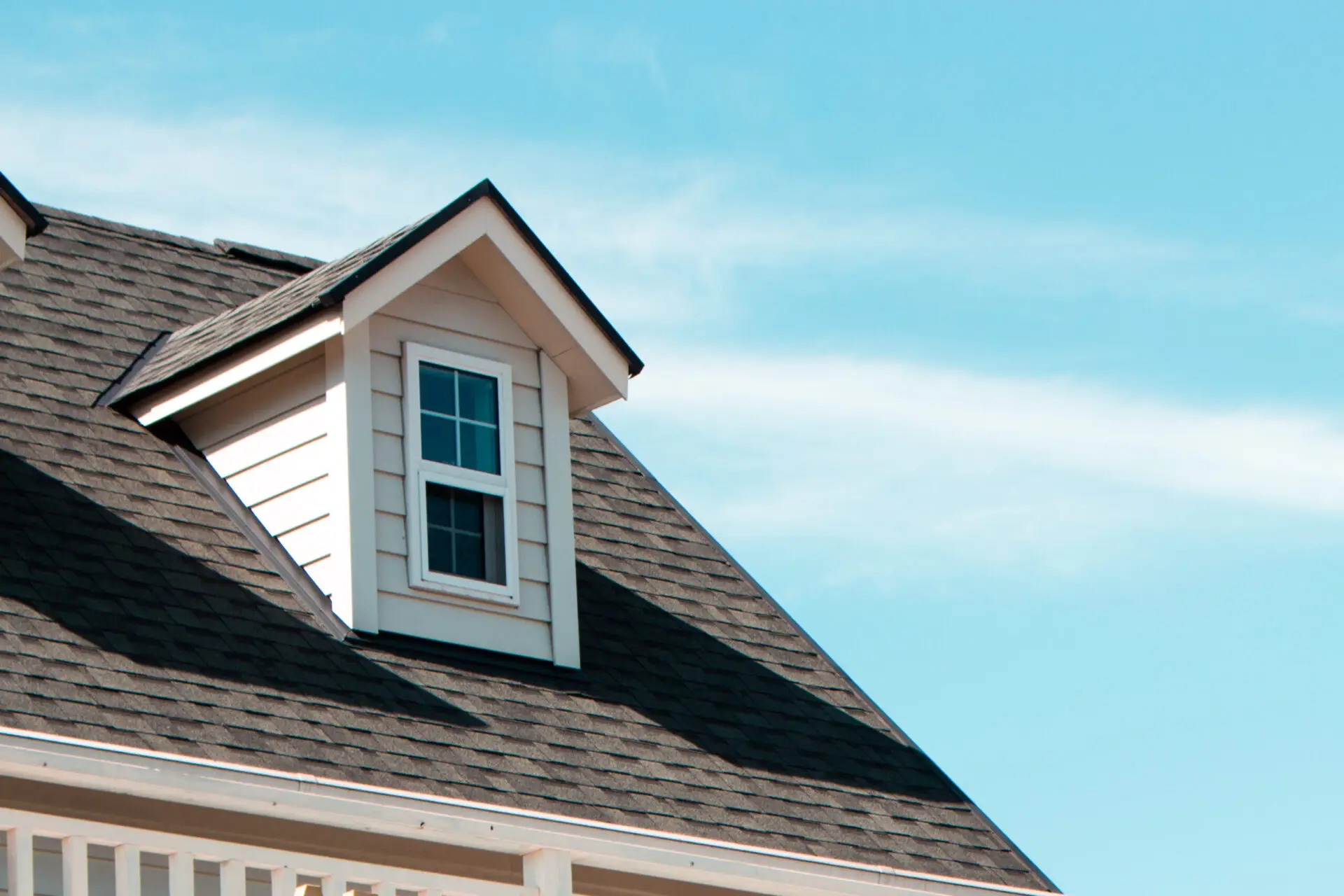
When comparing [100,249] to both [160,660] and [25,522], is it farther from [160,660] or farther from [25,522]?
[160,660]

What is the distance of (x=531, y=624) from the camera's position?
10094 mm

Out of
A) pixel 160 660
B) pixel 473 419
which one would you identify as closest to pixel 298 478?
pixel 473 419

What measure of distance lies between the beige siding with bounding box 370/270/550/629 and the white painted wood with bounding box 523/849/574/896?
212 cm

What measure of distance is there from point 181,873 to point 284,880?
1.16 ft

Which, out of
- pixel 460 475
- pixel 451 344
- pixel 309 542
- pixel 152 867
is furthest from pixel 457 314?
pixel 152 867

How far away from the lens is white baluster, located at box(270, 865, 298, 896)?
712 cm

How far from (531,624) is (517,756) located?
1.10 m

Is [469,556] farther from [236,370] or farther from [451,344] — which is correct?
[236,370]

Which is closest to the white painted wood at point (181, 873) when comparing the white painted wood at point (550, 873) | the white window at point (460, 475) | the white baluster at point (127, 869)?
the white baluster at point (127, 869)

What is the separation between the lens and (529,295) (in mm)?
10492

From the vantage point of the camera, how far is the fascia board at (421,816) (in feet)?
23.0

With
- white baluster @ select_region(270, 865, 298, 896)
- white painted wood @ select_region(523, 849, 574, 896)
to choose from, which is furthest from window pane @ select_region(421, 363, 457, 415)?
white baluster @ select_region(270, 865, 298, 896)

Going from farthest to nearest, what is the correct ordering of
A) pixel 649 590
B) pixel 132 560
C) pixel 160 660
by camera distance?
pixel 649 590, pixel 132 560, pixel 160 660

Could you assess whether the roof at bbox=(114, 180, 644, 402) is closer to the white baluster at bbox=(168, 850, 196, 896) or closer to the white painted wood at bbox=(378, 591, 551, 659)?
the white painted wood at bbox=(378, 591, 551, 659)
